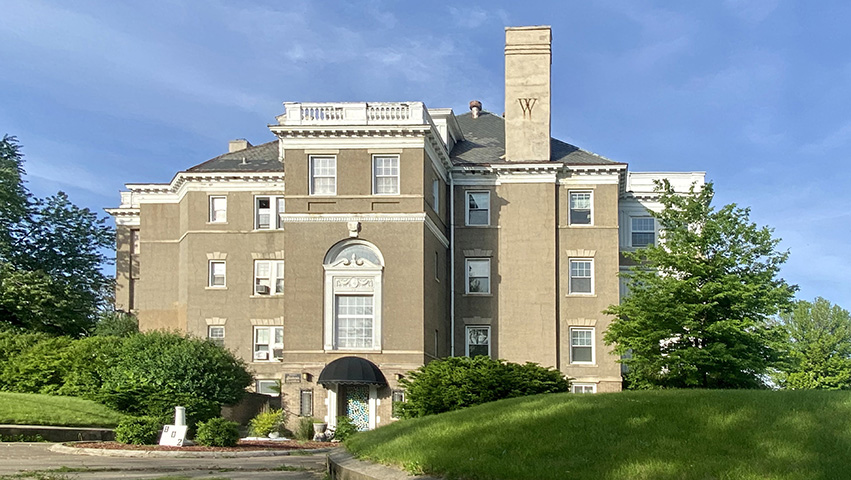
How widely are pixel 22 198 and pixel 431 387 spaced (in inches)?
1376

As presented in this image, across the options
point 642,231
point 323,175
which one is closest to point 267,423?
point 323,175

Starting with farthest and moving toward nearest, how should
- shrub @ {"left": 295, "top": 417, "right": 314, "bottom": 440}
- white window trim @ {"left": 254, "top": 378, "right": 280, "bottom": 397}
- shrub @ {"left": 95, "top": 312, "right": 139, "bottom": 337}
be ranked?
shrub @ {"left": 95, "top": 312, "right": 139, "bottom": 337} → white window trim @ {"left": 254, "top": 378, "right": 280, "bottom": 397} → shrub @ {"left": 295, "top": 417, "right": 314, "bottom": 440}

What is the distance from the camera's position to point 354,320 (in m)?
40.2

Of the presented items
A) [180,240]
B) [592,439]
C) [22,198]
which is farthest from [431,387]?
[22,198]

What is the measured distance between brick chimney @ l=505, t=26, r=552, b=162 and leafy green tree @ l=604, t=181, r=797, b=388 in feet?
23.5

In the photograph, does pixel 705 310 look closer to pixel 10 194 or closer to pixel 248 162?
pixel 248 162

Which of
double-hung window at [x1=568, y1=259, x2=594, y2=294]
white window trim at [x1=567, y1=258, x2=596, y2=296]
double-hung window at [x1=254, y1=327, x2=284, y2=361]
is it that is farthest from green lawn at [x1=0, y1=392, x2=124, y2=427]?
double-hung window at [x1=568, y1=259, x2=594, y2=294]

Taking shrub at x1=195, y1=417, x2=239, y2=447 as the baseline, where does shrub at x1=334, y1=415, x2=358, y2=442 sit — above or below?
below

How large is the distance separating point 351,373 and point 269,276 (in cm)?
1035

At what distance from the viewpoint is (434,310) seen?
42.6m

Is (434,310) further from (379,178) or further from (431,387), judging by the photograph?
(431,387)

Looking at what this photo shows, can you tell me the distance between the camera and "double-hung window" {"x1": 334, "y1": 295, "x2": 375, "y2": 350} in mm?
40031

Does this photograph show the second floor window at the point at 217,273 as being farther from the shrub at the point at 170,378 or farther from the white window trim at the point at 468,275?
the white window trim at the point at 468,275

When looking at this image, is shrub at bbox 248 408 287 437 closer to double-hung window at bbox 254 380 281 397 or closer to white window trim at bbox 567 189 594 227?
double-hung window at bbox 254 380 281 397
